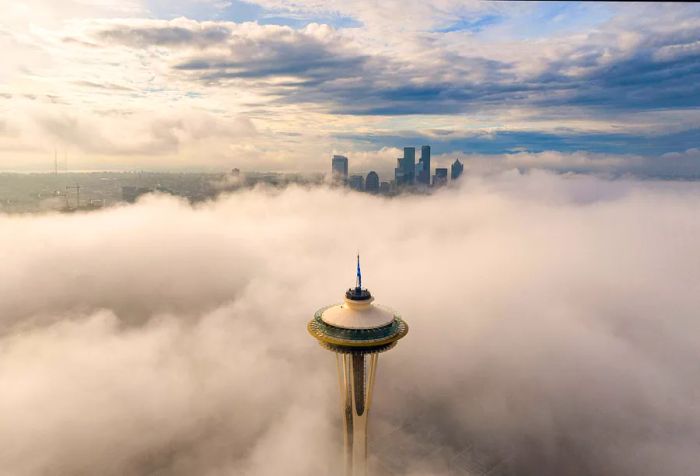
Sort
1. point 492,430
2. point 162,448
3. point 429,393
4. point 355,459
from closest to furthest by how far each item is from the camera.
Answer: point 355,459
point 162,448
point 492,430
point 429,393

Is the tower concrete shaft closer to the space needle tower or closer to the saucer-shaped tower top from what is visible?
the space needle tower

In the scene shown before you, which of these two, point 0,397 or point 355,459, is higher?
point 355,459

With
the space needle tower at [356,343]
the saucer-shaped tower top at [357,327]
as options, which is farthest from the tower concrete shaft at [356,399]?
the saucer-shaped tower top at [357,327]

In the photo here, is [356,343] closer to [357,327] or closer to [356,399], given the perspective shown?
[357,327]

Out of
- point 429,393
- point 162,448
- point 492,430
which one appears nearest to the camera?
point 162,448

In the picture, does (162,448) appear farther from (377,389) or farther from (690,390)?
(690,390)

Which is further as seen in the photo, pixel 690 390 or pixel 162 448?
pixel 690 390

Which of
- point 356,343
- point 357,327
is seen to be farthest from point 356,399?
point 357,327

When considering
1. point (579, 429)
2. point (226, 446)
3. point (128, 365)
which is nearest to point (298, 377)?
point (226, 446)
